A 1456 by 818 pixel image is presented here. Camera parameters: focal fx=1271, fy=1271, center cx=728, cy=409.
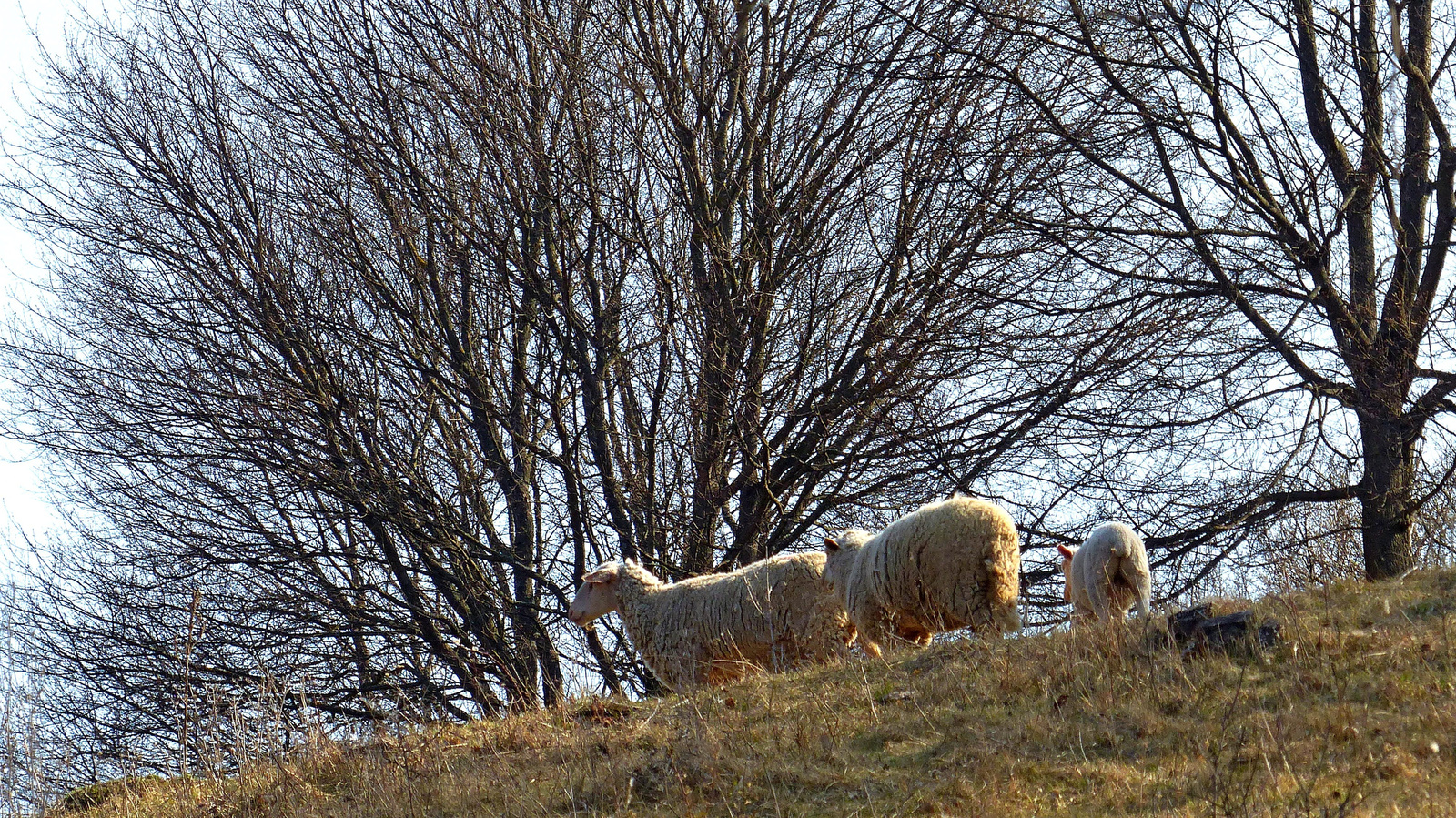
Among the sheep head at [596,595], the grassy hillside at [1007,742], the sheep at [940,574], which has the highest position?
the sheep head at [596,595]

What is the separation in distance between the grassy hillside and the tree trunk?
12.1 ft

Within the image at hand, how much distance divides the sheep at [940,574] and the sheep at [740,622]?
0.57 metres

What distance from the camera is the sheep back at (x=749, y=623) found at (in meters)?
9.45

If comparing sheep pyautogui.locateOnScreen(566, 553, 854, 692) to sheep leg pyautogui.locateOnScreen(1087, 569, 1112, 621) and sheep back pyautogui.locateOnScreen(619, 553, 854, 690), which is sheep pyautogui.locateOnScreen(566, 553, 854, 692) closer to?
sheep back pyautogui.locateOnScreen(619, 553, 854, 690)

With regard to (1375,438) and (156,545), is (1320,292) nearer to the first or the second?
(1375,438)

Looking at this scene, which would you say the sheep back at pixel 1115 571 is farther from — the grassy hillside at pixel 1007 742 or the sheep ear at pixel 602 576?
the sheep ear at pixel 602 576

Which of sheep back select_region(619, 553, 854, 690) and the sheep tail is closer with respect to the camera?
the sheep tail

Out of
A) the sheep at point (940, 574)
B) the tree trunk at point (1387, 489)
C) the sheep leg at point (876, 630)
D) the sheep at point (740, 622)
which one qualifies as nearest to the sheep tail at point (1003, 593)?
the sheep at point (940, 574)

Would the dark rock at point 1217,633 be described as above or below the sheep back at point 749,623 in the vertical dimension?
below

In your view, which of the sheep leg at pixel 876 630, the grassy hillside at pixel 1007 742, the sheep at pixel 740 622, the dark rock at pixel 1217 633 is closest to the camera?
the grassy hillside at pixel 1007 742

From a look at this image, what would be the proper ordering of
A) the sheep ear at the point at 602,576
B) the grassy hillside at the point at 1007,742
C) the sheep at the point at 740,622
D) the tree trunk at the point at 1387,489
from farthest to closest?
1. the sheep ear at the point at 602,576
2. the tree trunk at the point at 1387,489
3. the sheep at the point at 740,622
4. the grassy hillside at the point at 1007,742

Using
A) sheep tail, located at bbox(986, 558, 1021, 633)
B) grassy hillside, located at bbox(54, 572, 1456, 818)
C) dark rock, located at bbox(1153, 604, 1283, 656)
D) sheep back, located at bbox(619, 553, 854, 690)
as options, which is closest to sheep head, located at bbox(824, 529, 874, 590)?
sheep back, located at bbox(619, 553, 854, 690)

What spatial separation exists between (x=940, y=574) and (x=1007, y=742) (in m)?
2.97

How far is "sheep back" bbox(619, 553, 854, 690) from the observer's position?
9.45 meters
